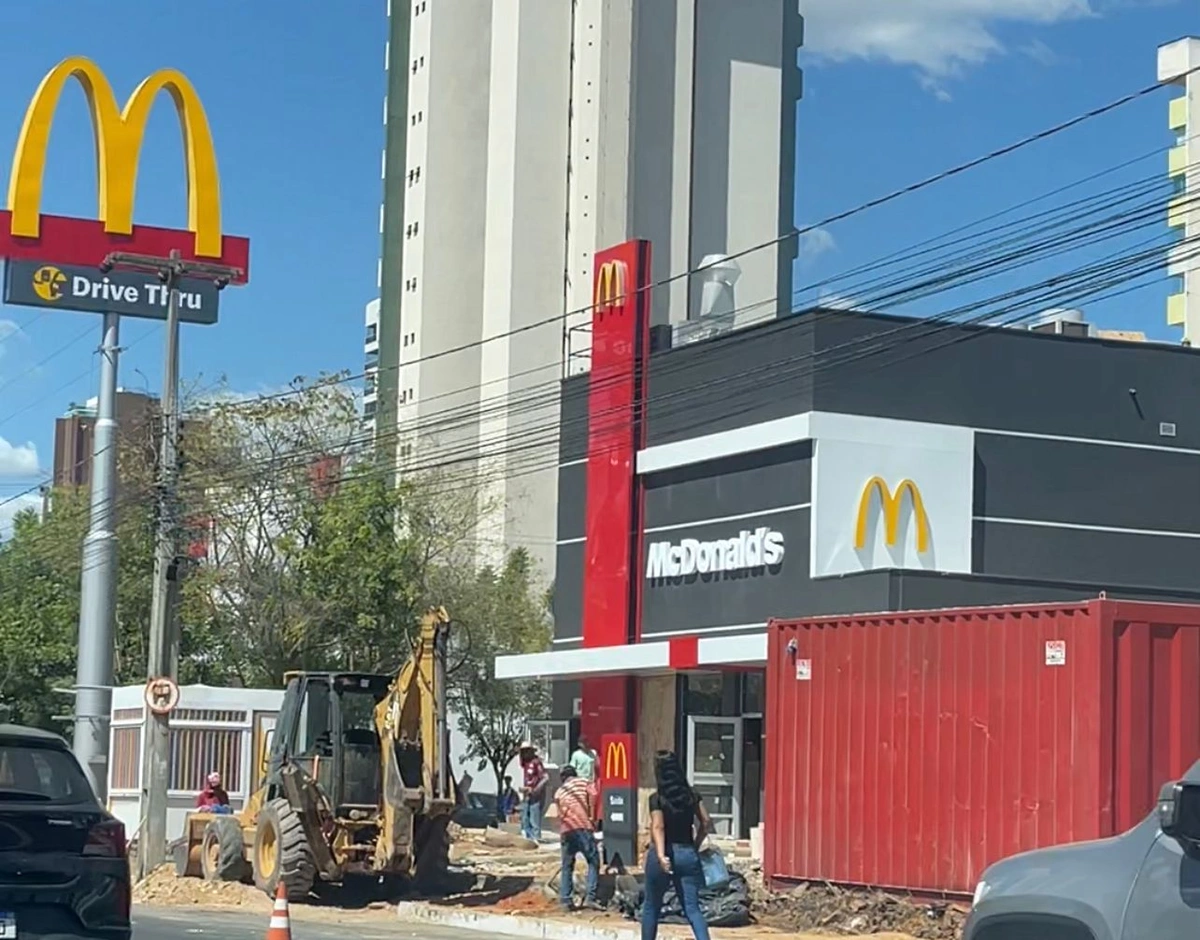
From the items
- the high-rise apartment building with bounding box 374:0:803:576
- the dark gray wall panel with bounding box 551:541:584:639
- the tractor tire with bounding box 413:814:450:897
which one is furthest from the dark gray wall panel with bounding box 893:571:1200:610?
the high-rise apartment building with bounding box 374:0:803:576

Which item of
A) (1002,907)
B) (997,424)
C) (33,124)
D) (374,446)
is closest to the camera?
(1002,907)

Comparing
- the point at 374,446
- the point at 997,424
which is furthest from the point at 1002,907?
the point at 374,446

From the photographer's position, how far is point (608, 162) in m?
88.4

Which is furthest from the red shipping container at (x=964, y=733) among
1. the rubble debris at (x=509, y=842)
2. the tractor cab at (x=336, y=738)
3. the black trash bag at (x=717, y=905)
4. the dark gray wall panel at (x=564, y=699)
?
the dark gray wall panel at (x=564, y=699)

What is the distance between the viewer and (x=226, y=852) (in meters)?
25.5

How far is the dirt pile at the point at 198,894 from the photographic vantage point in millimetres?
24188

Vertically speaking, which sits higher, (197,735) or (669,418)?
(669,418)

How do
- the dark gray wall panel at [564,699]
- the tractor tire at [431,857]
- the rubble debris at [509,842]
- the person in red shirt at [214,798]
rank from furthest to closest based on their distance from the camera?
1. the dark gray wall panel at [564,699]
2. the rubble debris at [509,842]
3. the person in red shirt at [214,798]
4. the tractor tire at [431,857]

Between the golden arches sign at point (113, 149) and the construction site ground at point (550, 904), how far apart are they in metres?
20.5

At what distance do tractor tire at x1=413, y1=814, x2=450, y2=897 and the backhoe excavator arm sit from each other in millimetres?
877

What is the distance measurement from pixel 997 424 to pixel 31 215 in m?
23.8

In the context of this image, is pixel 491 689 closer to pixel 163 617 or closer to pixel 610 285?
pixel 610 285

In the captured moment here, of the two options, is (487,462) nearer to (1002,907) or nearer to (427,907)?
(427,907)

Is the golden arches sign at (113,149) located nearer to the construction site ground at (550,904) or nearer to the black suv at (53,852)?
the construction site ground at (550,904)
